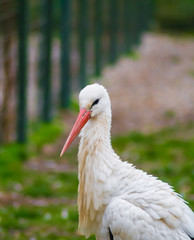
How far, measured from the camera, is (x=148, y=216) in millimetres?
4430

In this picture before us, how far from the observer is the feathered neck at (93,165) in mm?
4801

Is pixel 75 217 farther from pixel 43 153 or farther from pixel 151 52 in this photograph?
pixel 151 52

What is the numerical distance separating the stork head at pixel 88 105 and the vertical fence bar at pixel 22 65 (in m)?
4.85

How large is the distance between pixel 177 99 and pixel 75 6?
10.4 feet

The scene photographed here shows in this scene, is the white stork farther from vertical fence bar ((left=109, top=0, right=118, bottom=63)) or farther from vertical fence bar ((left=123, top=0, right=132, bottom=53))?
vertical fence bar ((left=123, top=0, right=132, bottom=53))

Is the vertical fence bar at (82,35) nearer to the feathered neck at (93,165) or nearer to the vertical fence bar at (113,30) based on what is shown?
the vertical fence bar at (113,30)

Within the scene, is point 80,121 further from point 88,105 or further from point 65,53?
point 65,53

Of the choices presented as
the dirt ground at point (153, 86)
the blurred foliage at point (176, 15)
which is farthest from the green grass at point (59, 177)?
the blurred foliage at point (176, 15)

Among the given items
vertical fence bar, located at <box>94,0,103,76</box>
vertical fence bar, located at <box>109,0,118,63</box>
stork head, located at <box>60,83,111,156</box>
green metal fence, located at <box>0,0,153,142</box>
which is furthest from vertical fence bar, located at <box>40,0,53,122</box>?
vertical fence bar, located at <box>109,0,118,63</box>

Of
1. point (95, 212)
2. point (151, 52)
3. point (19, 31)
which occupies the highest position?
point (19, 31)

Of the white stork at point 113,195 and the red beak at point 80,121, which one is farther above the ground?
the red beak at point 80,121

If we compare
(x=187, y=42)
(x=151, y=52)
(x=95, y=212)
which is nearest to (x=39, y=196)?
(x=95, y=212)

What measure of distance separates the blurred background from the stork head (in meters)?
1.93

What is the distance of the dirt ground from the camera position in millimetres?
11758
